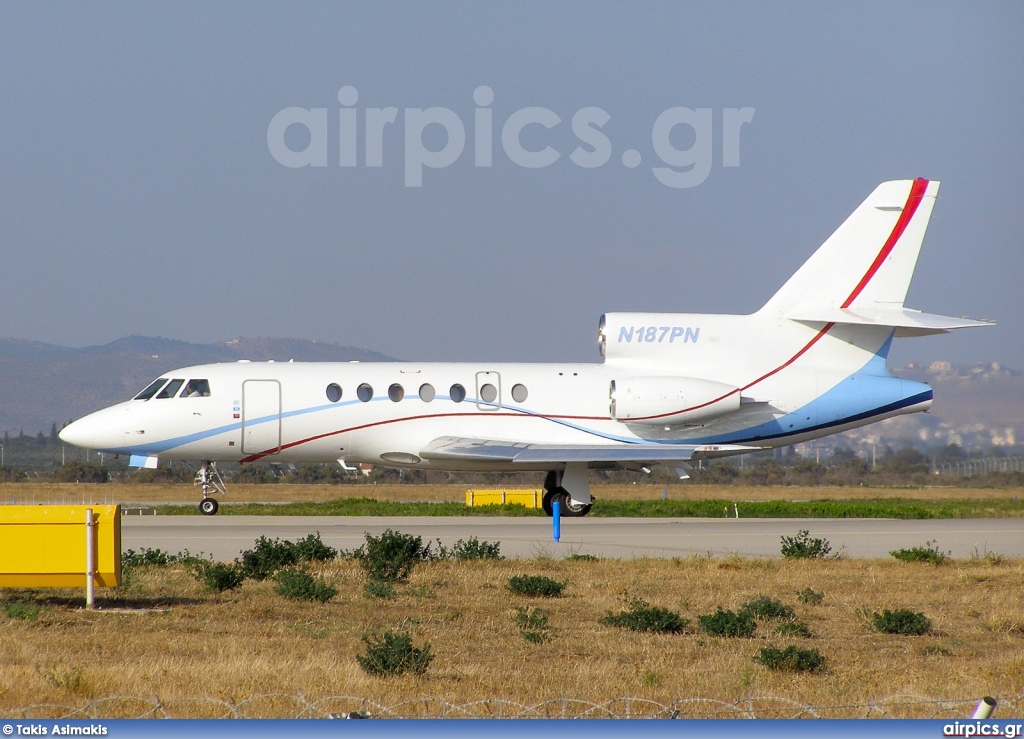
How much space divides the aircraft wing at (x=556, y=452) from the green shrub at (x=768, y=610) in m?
11.7

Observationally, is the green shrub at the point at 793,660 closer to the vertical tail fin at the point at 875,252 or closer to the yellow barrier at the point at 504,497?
the vertical tail fin at the point at 875,252

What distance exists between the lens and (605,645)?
11.0 m

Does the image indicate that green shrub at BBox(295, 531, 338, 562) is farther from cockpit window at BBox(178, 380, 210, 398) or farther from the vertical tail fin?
the vertical tail fin

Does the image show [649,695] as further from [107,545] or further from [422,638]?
[107,545]

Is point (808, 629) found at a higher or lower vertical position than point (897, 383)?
lower

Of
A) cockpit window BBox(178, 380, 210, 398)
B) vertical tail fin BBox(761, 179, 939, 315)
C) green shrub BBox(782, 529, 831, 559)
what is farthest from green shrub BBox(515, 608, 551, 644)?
vertical tail fin BBox(761, 179, 939, 315)

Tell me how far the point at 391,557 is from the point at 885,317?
1588cm

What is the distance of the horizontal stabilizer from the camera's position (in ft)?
86.7

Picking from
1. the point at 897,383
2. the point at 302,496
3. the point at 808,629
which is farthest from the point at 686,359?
the point at 302,496

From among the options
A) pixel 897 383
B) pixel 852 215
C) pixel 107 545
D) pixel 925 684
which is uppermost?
pixel 852 215

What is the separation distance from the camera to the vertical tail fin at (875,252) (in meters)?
27.4

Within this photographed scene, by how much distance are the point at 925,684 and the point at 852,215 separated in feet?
65.4

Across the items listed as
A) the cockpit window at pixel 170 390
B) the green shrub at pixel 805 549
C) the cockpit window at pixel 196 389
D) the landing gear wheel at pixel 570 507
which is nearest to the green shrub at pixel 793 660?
the green shrub at pixel 805 549

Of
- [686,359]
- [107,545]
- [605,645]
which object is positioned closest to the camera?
[605,645]
